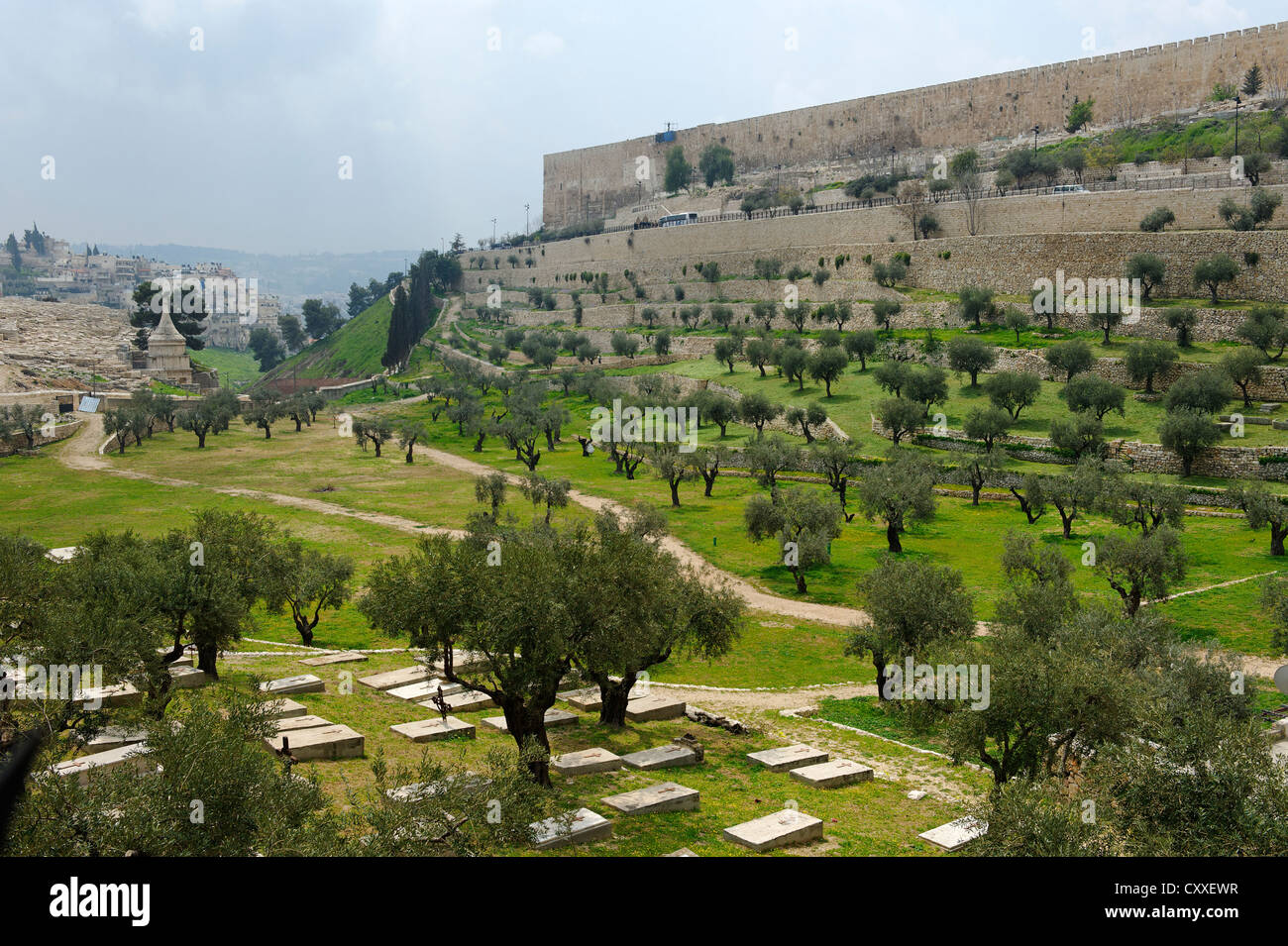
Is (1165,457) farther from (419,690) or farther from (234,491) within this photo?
(234,491)

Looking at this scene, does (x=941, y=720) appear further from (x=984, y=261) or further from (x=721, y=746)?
(x=984, y=261)

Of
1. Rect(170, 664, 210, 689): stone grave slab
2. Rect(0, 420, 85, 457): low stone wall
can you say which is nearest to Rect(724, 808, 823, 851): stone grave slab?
Rect(170, 664, 210, 689): stone grave slab

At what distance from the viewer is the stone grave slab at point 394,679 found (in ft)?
68.7

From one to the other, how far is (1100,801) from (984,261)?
6143 centimetres

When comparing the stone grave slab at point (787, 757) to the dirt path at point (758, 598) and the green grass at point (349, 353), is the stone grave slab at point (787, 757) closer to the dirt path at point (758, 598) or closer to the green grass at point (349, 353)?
the dirt path at point (758, 598)

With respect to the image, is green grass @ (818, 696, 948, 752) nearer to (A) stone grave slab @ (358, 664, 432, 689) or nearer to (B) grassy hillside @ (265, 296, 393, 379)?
(A) stone grave slab @ (358, 664, 432, 689)

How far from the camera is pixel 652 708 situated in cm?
2052

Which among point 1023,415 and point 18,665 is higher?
point 1023,415

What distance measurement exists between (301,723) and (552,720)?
502 centimetres

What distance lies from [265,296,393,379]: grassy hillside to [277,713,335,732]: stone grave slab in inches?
3504

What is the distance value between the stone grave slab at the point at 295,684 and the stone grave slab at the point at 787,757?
8.66 meters
